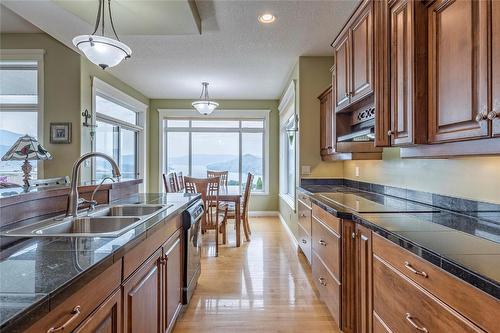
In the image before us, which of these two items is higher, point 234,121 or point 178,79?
point 178,79

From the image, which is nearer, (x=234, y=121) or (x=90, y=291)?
(x=90, y=291)

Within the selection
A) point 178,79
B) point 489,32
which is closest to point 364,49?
point 489,32

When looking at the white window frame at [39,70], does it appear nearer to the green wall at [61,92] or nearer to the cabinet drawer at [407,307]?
the green wall at [61,92]

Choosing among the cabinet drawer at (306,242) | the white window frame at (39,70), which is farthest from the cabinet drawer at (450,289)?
the white window frame at (39,70)

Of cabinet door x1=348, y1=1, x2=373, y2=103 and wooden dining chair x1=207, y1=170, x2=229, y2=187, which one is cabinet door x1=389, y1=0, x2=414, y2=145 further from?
wooden dining chair x1=207, y1=170, x2=229, y2=187

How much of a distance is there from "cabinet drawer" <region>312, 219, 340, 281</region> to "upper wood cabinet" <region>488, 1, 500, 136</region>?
3.78 feet

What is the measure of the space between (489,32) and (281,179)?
5.20m

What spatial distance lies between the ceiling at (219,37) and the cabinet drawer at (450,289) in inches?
93.8

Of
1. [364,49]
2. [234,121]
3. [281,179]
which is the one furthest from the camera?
[234,121]

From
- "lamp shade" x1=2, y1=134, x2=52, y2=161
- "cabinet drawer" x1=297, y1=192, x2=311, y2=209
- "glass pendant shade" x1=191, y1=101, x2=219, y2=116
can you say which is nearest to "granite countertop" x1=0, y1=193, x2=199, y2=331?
"cabinet drawer" x1=297, y1=192, x2=311, y2=209

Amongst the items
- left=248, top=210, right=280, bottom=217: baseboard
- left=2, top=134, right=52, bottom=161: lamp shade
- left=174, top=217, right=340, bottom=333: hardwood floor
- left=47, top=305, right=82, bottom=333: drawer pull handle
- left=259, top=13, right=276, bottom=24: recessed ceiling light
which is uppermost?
left=259, top=13, right=276, bottom=24: recessed ceiling light

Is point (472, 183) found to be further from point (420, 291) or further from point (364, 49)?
point (364, 49)

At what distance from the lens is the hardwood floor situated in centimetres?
219

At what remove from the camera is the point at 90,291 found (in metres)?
0.91
